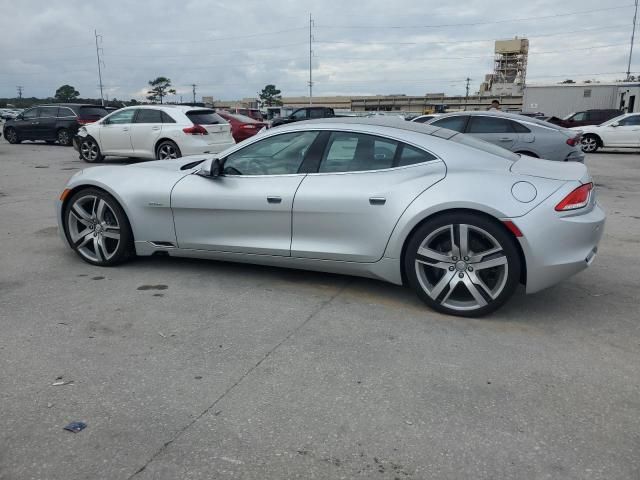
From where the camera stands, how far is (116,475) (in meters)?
2.25

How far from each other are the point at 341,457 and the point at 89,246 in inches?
146

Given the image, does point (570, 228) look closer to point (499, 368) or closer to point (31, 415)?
point (499, 368)

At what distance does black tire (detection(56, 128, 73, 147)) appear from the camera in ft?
65.0

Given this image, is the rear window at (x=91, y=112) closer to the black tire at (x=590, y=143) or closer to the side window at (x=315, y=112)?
the side window at (x=315, y=112)

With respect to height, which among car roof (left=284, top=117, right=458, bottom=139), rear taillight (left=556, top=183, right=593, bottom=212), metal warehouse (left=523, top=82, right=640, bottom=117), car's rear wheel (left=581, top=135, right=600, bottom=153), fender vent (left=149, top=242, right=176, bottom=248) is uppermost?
metal warehouse (left=523, top=82, right=640, bottom=117)

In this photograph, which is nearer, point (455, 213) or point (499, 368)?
point (499, 368)

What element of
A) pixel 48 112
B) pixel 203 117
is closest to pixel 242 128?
pixel 203 117

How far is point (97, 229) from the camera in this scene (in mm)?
5023

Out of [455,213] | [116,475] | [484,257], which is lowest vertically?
[116,475]

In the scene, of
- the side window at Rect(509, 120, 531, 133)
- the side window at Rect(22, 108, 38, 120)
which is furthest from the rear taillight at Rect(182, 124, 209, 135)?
the side window at Rect(22, 108, 38, 120)

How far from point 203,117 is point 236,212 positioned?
29.9ft

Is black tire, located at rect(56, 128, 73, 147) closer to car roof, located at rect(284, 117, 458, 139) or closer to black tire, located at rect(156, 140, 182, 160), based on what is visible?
black tire, located at rect(156, 140, 182, 160)

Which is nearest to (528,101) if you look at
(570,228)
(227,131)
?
(227,131)

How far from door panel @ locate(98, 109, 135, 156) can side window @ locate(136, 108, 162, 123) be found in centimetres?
24
